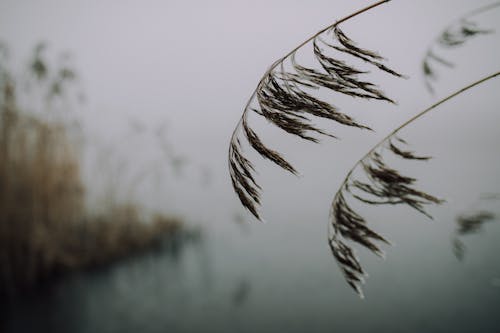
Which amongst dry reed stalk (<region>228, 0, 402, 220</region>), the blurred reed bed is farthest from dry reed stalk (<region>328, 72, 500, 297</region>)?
the blurred reed bed

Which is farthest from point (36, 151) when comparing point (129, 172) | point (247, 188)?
point (247, 188)

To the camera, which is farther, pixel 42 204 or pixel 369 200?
pixel 42 204

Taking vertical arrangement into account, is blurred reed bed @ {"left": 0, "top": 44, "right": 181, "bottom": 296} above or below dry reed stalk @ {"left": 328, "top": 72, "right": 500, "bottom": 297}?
above

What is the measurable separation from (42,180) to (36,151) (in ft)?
1.59

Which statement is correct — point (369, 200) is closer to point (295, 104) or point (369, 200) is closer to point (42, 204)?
point (295, 104)

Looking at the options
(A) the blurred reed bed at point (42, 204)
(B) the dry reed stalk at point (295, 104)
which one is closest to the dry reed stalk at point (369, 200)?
(B) the dry reed stalk at point (295, 104)

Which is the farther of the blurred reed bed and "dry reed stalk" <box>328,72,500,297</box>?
the blurred reed bed

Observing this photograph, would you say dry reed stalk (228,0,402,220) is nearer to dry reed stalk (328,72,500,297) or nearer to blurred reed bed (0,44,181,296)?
dry reed stalk (328,72,500,297)

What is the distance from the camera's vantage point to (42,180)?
5141 millimetres

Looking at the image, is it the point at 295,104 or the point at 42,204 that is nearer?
the point at 295,104

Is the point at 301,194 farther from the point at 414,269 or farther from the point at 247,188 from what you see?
the point at 247,188

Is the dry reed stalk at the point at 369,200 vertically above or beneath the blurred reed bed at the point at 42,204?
→ beneath

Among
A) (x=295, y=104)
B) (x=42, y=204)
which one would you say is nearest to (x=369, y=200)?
(x=295, y=104)

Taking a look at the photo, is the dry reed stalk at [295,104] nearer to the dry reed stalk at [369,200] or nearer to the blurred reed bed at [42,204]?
the dry reed stalk at [369,200]
